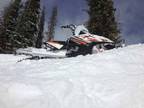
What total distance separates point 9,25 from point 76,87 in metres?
34.8

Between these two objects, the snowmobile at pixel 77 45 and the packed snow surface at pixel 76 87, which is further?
the snowmobile at pixel 77 45

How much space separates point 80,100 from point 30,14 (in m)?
36.4

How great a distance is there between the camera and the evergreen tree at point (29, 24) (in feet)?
124

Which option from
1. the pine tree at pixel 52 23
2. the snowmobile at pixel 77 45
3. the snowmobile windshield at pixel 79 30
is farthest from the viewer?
the pine tree at pixel 52 23

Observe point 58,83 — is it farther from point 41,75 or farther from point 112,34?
point 112,34

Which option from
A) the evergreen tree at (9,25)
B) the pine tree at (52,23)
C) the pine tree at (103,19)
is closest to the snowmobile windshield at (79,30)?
the pine tree at (103,19)

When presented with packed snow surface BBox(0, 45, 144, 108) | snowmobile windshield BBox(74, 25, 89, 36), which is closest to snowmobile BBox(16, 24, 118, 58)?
snowmobile windshield BBox(74, 25, 89, 36)

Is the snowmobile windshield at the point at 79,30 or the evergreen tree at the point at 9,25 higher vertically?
the evergreen tree at the point at 9,25

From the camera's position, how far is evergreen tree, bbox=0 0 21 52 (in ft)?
122

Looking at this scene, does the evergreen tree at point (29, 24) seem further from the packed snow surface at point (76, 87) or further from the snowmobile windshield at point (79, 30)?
the packed snow surface at point (76, 87)

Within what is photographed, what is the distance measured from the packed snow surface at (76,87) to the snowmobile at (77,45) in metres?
4.10

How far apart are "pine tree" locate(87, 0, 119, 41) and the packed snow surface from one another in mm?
22544

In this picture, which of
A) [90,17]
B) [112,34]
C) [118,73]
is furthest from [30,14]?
[118,73]

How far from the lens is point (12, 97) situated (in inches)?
200
